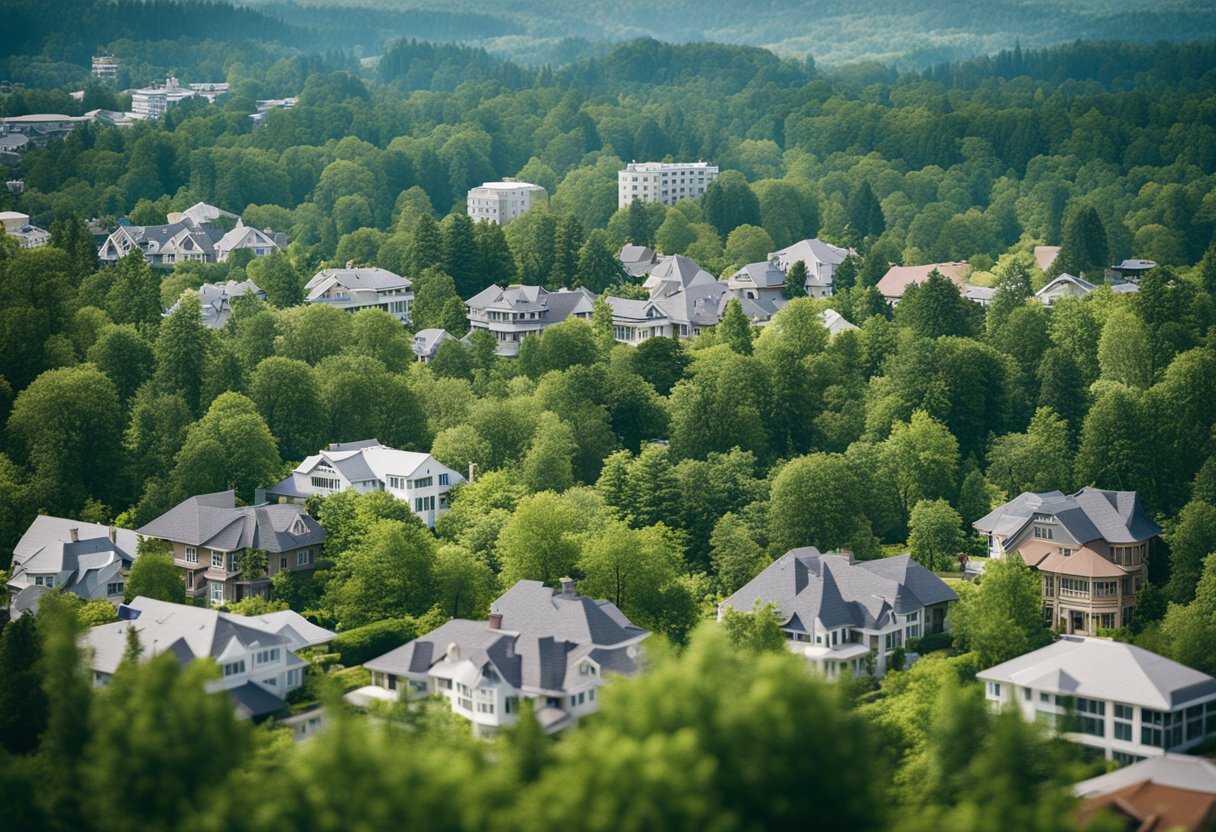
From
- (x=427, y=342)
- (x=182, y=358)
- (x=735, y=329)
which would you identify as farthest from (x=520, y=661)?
(x=427, y=342)

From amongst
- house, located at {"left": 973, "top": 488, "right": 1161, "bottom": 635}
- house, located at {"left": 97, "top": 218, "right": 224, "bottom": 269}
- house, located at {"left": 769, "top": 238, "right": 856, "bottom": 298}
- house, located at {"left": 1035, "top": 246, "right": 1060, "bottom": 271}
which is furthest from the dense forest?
house, located at {"left": 97, "top": 218, "right": 224, "bottom": 269}

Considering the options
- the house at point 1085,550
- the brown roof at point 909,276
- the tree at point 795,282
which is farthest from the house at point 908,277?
the house at point 1085,550

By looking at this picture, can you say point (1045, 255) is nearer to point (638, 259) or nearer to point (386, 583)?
point (638, 259)

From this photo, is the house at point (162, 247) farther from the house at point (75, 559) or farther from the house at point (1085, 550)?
the house at point (1085, 550)

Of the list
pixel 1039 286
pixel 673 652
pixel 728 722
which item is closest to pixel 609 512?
pixel 673 652

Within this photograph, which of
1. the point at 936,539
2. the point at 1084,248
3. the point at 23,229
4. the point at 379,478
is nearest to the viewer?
the point at 936,539

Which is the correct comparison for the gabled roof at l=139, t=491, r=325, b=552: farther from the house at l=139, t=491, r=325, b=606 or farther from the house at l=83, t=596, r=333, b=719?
the house at l=83, t=596, r=333, b=719
